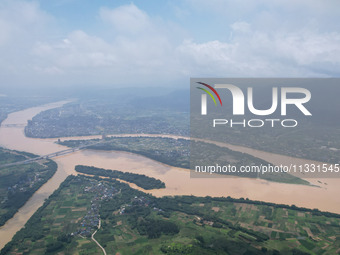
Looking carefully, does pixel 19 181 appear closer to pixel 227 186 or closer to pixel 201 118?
pixel 227 186

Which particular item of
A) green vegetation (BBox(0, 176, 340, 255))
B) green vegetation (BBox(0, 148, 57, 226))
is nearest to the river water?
green vegetation (BBox(0, 148, 57, 226))

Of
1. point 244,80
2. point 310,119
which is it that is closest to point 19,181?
point 310,119

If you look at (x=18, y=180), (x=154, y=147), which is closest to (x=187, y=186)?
(x=154, y=147)

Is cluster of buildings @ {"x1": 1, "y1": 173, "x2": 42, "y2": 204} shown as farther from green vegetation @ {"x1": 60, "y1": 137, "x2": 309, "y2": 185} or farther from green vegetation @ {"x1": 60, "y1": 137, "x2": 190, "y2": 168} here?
green vegetation @ {"x1": 60, "y1": 137, "x2": 309, "y2": 185}

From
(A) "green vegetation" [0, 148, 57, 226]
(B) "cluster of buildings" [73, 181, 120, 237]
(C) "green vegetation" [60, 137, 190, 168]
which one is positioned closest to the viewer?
(B) "cluster of buildings" [73, 181, 120, 237]

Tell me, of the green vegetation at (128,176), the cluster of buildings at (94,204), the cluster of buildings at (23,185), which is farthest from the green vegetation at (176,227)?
the cluster of buildings at (23,185)

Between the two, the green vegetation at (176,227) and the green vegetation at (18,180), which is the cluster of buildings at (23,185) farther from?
the green vegetation at (176,227)
